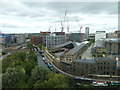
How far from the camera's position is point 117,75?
8.70m

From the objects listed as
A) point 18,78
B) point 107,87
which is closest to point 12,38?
point 18,78

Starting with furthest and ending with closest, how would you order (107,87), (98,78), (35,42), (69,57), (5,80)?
(35,42), (69,57), (98,78), (107,87), (5,80)

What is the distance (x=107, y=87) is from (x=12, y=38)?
37.4m

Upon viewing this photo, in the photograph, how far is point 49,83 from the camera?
562 centimetres

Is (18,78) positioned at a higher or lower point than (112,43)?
lower

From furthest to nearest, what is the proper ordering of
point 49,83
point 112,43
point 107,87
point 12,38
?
point 12,38 < point 112,43 < point 107,87 < point 49,83

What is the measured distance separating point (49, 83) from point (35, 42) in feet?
89.2

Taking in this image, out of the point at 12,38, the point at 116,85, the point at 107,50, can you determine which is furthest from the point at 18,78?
the point at 12,38

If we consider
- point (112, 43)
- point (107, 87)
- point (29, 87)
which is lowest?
point (107, 87)

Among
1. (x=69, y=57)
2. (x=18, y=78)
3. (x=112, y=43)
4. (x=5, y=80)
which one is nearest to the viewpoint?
(x=5, y=80)

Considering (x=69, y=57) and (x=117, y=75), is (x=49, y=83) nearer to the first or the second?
(x=117, y=75)

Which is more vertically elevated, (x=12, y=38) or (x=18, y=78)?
(x=12, y=38)

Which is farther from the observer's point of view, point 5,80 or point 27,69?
point 27,69

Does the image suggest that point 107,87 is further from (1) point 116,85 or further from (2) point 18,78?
(2) point 18,78
